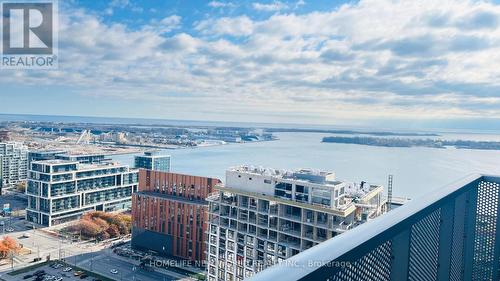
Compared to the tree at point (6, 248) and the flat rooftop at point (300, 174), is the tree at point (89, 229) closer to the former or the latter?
the tree at point (6, 248)

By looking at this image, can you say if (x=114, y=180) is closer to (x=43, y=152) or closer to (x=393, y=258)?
(x=43, y=152)

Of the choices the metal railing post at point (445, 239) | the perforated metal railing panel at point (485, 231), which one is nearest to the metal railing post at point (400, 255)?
the metal railing post at point (445, 239)

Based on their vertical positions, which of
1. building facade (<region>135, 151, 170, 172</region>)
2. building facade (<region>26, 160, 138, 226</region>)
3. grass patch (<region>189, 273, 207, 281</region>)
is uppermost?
building facade (<region>135, 151, 170, 172</region>)

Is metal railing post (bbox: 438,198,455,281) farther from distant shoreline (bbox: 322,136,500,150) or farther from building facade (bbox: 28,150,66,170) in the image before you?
distant shoreline (bbox: 322,136,500,150)

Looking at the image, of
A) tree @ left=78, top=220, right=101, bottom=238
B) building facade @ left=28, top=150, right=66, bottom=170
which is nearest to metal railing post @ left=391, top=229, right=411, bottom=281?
tree @ left=78, top=220, right=101, bottom=238

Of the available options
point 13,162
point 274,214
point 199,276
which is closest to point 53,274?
point 199,276

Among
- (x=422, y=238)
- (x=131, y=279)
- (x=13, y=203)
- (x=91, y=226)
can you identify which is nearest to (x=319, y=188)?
(x=422, y=238)
